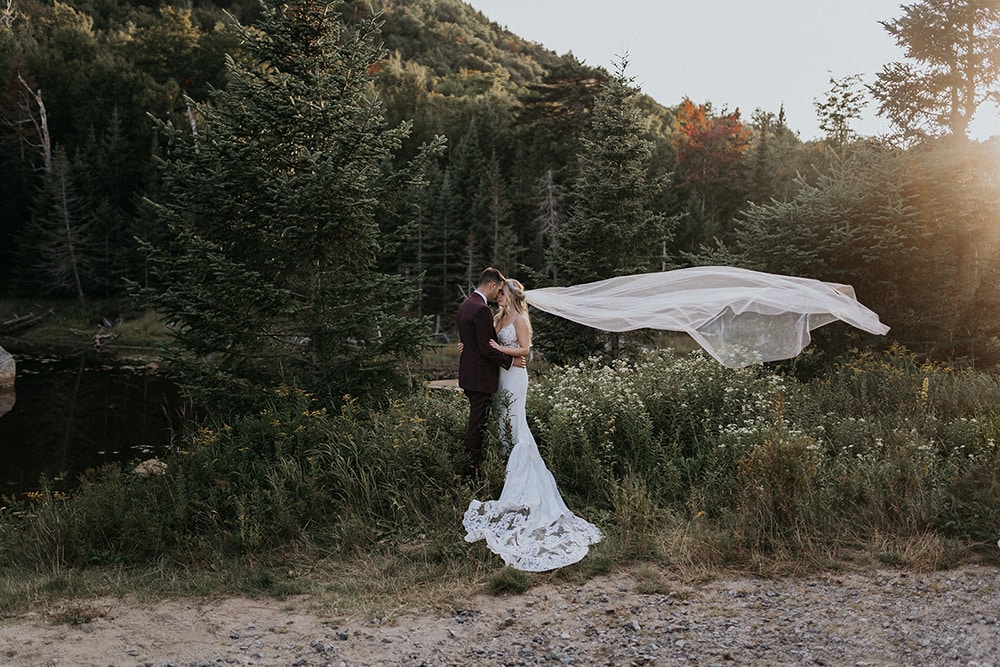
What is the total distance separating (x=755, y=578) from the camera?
5973 mm

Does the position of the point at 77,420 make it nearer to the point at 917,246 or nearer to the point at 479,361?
the point at 479,361

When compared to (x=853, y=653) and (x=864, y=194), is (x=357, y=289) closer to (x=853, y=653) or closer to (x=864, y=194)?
(x=853, y=653)

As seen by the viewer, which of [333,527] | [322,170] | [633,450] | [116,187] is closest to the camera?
[333,527]

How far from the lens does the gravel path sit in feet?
15.8

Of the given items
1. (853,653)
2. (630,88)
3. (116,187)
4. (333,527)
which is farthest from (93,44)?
(853,653)

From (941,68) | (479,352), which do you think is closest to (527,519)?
(479,352)

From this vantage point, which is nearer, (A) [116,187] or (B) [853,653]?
(B) [853,653]

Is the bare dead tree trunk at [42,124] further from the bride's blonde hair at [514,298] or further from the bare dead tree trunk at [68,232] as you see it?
the bride's blonde hair at [514,298]

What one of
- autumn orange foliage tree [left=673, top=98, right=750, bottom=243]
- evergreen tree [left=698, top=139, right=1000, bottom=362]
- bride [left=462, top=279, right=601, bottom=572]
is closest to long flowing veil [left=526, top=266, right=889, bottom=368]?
bride [left=462, top=279, right=601, bottom=572]

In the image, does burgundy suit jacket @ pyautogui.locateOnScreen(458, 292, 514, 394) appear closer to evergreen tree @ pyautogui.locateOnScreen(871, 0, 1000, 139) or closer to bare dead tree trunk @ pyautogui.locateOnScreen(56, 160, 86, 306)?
evergreen tree @ pyautogui.locateOnScreen(871, 0, 1000, 139)

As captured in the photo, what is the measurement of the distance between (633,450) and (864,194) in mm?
9281

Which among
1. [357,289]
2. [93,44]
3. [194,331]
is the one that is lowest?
[194,331]

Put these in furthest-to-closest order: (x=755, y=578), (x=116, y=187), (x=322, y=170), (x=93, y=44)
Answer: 1. (x=93, y=44)
2. (x=116, y=187)
3. (x=322, y=170)
4. (x=755, y=578)

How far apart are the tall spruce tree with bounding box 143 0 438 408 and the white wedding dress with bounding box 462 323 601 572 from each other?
3824mm
